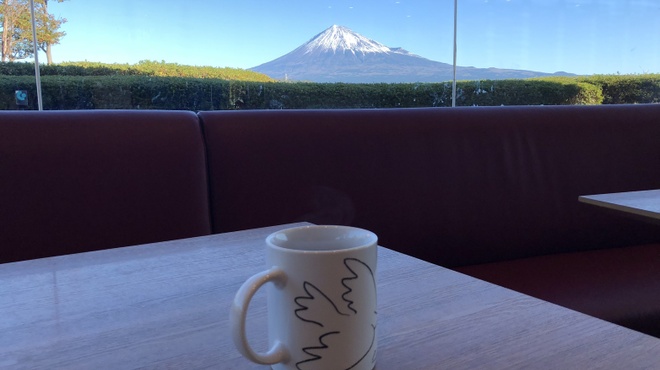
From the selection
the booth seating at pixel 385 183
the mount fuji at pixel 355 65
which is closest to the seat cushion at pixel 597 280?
the booth seating at pixel 385 183

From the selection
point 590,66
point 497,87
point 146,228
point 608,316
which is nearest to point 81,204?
point 146,228

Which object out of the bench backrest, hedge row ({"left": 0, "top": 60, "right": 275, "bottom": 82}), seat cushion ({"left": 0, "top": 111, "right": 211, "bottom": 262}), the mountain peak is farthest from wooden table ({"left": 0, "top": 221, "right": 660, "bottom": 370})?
the mountain peak

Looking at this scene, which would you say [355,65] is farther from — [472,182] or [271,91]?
[472,182]

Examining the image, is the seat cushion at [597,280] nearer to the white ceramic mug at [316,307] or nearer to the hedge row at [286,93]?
the white ceramic mug at [316,307]

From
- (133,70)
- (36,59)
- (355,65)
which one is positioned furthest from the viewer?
(355,65)

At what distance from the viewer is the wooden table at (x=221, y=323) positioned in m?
0.45

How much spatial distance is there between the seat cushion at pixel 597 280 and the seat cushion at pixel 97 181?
941 millimetres

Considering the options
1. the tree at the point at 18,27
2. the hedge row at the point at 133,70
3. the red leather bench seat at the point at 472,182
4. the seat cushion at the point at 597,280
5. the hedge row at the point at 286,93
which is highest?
the tree at the point at 18,27

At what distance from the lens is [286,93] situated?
4.35m

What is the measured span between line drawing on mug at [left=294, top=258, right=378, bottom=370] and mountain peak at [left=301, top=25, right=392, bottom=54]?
439 cm

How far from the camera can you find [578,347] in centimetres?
47

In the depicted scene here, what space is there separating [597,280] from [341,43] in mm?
3681

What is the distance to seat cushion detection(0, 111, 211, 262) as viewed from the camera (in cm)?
122

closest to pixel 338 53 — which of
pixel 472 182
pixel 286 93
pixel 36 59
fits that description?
pixel 286 93
